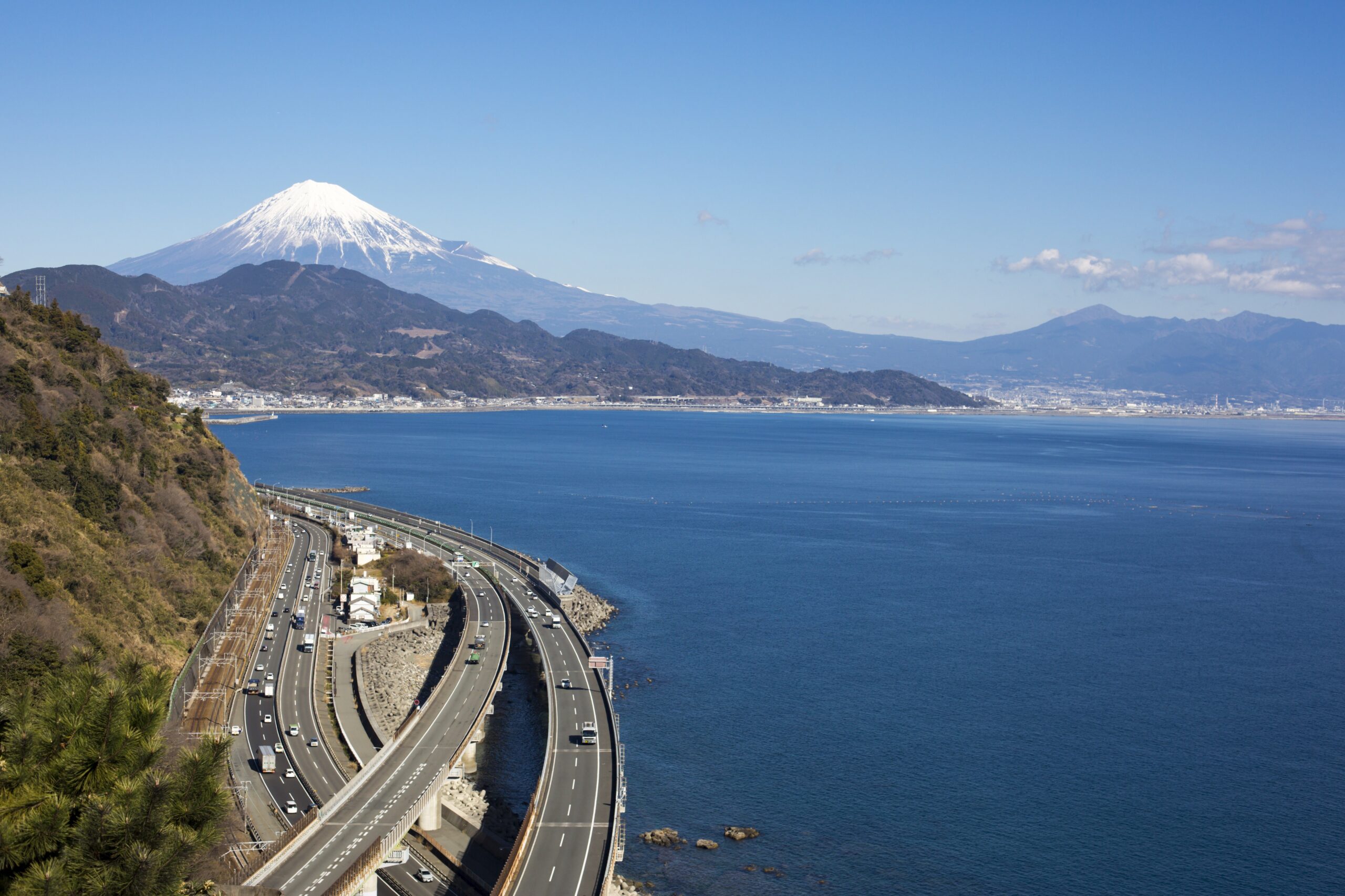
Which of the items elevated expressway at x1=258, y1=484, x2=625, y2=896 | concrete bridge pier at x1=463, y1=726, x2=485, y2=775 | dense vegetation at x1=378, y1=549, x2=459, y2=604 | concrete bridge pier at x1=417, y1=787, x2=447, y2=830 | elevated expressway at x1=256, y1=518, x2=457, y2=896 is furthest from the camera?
dense vegetation at x1=378, y1=549, x2=459, y2=604

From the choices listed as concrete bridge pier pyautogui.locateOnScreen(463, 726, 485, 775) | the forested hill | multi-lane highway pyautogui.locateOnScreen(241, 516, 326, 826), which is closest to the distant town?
the forested hill

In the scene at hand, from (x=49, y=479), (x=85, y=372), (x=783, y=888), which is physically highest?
(x=85, y=372)

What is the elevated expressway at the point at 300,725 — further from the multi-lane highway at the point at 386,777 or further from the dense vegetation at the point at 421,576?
the dense vegetation at the point at 421,576

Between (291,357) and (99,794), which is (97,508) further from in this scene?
(291,357)

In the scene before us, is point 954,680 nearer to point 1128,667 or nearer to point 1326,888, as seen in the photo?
point 1128,667

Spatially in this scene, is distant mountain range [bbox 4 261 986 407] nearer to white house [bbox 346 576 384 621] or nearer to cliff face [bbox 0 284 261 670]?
cliff face [bbox 0 284 261 670]

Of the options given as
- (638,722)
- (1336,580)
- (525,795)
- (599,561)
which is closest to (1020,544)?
(1336,580)

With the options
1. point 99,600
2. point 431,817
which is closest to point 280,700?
point 99,600
